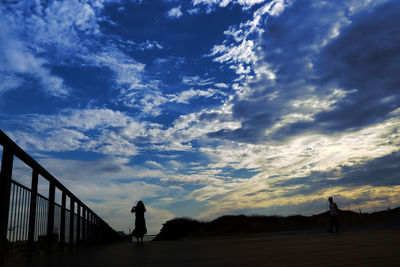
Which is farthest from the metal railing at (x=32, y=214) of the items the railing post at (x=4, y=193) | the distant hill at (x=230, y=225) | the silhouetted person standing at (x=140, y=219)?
the distant hill at (x=230, y=225)

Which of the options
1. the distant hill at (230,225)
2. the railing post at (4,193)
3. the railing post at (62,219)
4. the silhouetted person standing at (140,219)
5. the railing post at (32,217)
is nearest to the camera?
the railing post at (4,193)

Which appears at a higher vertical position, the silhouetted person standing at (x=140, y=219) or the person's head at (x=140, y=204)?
the person's head at (x=140, y=204)

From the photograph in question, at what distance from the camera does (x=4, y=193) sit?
14.8 ft

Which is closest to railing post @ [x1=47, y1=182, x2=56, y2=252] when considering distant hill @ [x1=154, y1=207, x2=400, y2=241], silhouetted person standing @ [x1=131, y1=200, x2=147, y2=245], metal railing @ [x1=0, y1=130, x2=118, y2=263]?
metal railing @ [x1=0, y1=130, x2=118, y2=263]

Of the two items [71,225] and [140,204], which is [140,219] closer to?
[140,204]

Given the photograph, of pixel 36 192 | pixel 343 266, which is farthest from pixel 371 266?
pixel 36 192

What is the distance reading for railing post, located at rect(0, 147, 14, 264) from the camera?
437 centimetres

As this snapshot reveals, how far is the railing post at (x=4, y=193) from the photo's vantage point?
4.37 m

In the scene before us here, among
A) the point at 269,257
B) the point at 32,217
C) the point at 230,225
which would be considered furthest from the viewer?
the point at 230,225

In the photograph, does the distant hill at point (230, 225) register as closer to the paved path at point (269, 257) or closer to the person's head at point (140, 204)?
the person's head at point (140, 204)

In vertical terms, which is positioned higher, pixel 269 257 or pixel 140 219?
pixel 140 219

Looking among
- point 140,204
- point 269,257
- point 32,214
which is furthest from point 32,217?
point 140,204

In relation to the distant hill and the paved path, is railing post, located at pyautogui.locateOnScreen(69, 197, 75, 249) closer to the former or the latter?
the paved path

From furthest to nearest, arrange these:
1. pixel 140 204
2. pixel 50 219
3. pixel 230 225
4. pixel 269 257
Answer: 1. pixel 230 225
2. pixel 140 204
3. pixel 50 219
4. pixel 269 257
